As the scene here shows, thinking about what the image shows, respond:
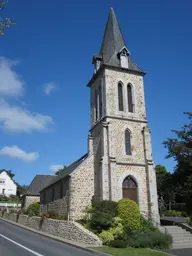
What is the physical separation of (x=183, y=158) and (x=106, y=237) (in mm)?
13269

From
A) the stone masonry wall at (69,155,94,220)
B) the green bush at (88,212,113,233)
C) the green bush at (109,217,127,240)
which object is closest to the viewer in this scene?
the green bush at (109,217,127,240)

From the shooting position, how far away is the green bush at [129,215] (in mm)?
18703

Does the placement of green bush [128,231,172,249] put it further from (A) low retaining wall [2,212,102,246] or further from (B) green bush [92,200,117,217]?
(B) green bush [92,200,117,217]

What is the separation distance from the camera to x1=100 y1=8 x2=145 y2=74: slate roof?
93.7 feet

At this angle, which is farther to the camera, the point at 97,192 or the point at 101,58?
the point at 101,58

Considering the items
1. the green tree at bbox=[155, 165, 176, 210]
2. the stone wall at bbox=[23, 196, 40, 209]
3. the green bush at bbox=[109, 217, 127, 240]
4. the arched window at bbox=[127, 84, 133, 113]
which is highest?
the arched window at bbox=[127, 84, 133, 113]

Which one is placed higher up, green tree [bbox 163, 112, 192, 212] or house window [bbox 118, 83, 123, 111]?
house window [bbox 118, 83, 123, 111]

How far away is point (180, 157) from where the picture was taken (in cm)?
2664

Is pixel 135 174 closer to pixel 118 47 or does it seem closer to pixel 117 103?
pixel 117 103

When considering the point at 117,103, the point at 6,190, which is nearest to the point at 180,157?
the point at 117,103

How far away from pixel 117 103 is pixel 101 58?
673 centimetres

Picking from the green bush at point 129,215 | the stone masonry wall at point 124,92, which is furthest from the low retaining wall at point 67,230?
the stone masonry wall at point 124,92

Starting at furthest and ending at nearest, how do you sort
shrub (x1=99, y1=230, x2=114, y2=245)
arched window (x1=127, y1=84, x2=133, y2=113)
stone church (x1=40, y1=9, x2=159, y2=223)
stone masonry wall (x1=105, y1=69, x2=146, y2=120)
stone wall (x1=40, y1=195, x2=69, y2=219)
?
1. arched window (x1=127, y1=84, x2=133, y2=113)
2. stone masonry wall (x1=105, y1=69, x2=146, y2=120)
3. stone wall (x1=40, y1=195, x2=69, y2=219)
4. stone church (x1=40, y1=9, x2=159, y2=223)
5. shrub (x1=99, y1=230, x2=114, y2=245)

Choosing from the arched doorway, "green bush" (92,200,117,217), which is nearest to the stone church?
the arched doorway
